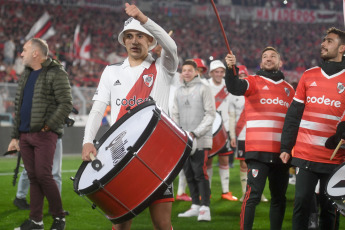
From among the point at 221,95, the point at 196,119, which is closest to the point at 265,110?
the point at 196,119

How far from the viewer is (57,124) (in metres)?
6.17

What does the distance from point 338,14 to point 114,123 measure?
1469 inches

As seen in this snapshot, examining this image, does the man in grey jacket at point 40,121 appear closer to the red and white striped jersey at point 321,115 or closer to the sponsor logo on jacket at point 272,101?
the sponsor logo on jacket at point 272,101

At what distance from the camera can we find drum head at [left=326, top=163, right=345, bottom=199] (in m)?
4.21

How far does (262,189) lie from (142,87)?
74.3 inches

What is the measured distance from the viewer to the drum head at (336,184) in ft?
13.8

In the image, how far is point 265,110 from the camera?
5.60 m

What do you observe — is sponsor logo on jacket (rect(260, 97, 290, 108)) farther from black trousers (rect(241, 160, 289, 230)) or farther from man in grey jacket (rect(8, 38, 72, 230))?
man in grey jacket (rect(8, 38, 72, 230))

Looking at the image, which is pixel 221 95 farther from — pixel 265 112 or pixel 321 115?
pixel 321 115

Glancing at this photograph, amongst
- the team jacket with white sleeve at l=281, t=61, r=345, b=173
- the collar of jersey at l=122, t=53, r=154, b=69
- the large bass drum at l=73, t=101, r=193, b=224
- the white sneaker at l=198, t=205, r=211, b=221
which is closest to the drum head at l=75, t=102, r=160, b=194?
the large bass drum at l=73, t=101, r=193, b=224

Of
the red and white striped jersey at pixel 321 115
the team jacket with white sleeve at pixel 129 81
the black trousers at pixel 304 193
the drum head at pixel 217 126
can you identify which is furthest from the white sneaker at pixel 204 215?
the team jacket with white sleeve at pixel 129 81

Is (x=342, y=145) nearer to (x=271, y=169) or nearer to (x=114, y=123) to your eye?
(x=271, y=169)

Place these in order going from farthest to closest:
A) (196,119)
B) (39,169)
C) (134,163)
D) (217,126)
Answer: (217,126), (196,119), (39,169), (134,163)

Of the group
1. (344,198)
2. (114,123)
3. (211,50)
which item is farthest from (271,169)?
(211,50)
